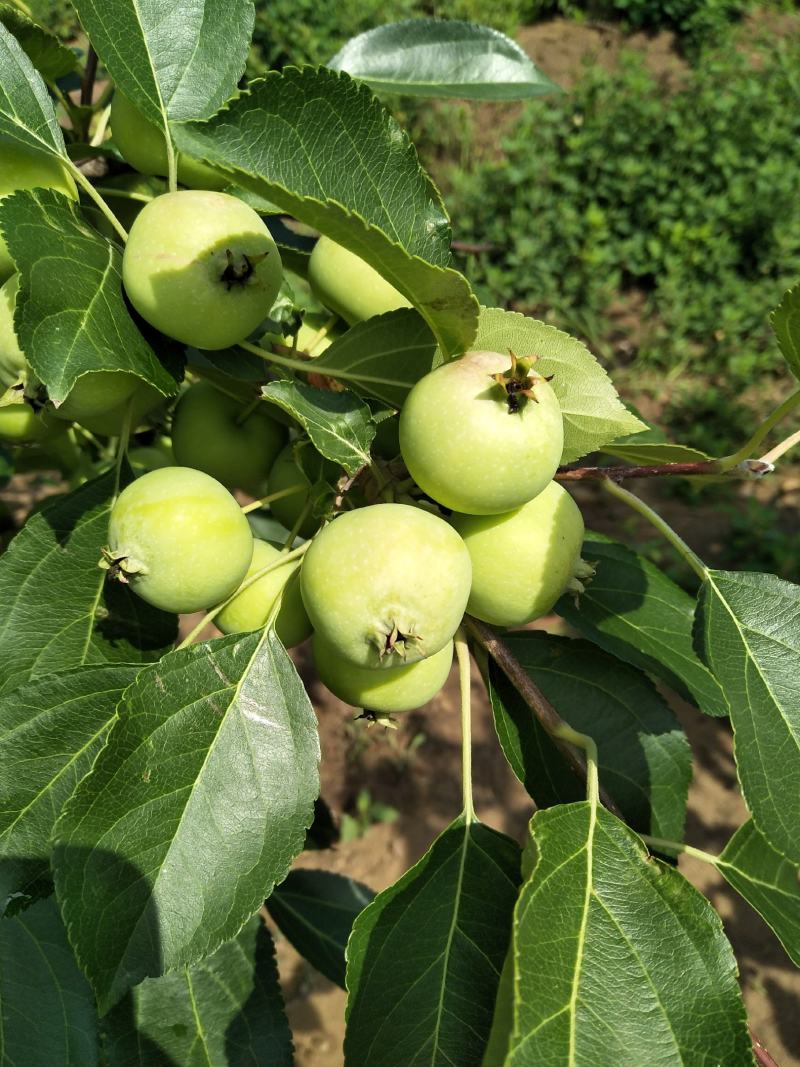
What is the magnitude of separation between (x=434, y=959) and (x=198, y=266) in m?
0.89

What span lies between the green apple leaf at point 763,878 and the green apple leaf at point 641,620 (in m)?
0.19

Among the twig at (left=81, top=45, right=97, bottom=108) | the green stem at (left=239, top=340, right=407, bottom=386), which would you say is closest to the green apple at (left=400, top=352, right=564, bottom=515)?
the green stem at (left=239, top=340, right=407, bottom=386)

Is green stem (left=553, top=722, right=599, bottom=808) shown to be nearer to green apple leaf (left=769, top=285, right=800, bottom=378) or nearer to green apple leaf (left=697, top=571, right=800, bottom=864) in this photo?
green apple leaf (left=697, top=571, right=800, bottom=864)

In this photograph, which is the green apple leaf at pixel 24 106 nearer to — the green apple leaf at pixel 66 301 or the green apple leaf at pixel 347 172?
the green apple leaf at pixel 66 301

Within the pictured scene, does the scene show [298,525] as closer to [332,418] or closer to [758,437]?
[332,418]

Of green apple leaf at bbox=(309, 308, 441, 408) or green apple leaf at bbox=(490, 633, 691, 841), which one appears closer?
green apple leaf at bbox=(309, 308, 441, 408)

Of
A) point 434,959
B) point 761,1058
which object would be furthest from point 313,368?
point 761,1058

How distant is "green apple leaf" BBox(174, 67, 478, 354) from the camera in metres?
0.85

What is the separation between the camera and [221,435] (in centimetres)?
126

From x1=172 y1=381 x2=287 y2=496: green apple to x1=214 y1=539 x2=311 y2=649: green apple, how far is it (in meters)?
0.20

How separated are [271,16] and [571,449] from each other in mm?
7120

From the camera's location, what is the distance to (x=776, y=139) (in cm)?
595

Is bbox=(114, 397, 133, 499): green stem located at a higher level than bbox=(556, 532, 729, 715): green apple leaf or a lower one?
higher

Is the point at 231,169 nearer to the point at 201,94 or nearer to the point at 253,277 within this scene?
the point at 253,277
